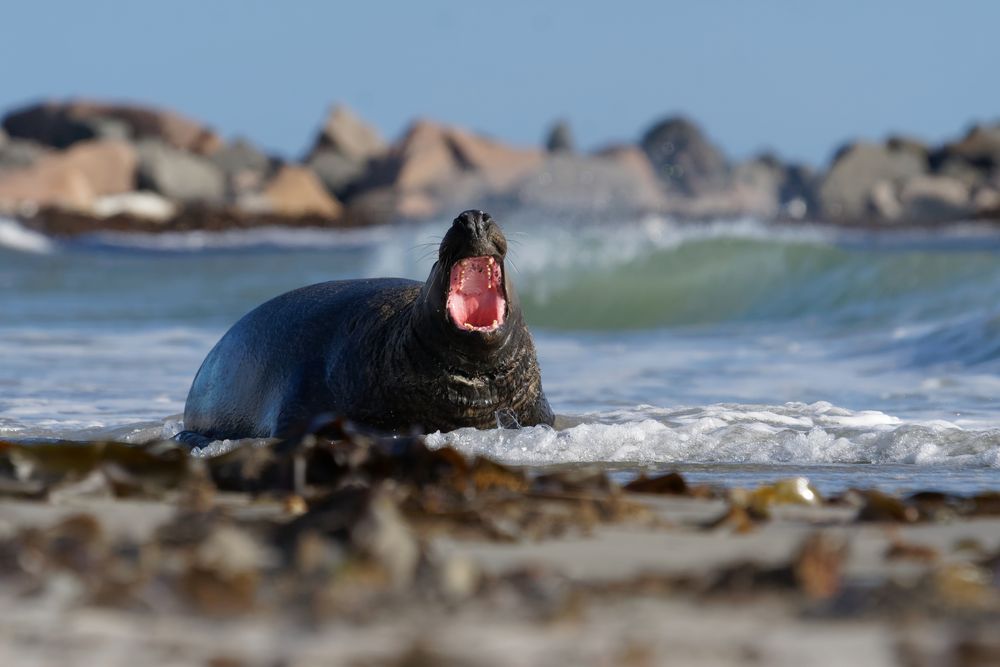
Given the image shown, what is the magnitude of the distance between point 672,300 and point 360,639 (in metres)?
16.5

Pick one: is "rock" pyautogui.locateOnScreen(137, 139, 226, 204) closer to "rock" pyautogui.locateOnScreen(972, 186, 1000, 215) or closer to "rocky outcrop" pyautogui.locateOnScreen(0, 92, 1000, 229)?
"rocky outcrop" pyautogui.locateOnScreen(0, 92, 1000, 229)

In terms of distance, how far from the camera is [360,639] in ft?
7.81

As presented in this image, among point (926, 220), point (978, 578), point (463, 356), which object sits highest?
point (926, 220)

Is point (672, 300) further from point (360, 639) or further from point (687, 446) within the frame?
point (360, 639)

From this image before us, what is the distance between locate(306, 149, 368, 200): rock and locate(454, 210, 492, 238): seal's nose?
4922 centimetres

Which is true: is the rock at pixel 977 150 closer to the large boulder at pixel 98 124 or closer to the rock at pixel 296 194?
the rock at pixel 296 194

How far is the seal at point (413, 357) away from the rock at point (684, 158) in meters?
55.2

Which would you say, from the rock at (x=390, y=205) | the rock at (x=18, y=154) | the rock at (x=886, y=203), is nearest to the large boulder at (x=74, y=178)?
the rock at (x=18, y=154)

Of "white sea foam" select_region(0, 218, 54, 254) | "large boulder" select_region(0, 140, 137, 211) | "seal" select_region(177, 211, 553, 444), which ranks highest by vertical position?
"large boulder" select_region(0, 140, 137, 211)

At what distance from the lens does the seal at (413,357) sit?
572 cm

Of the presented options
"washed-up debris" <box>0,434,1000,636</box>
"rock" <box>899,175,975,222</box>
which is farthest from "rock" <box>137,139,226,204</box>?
"washed-up debris" <box>0,434,1000,636</box>

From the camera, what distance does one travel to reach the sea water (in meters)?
5.86

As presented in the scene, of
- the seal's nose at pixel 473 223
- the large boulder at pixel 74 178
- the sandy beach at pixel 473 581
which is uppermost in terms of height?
the large boulder at pixel 74 178

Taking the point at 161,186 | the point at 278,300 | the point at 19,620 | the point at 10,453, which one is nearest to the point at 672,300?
the point at 278,300
